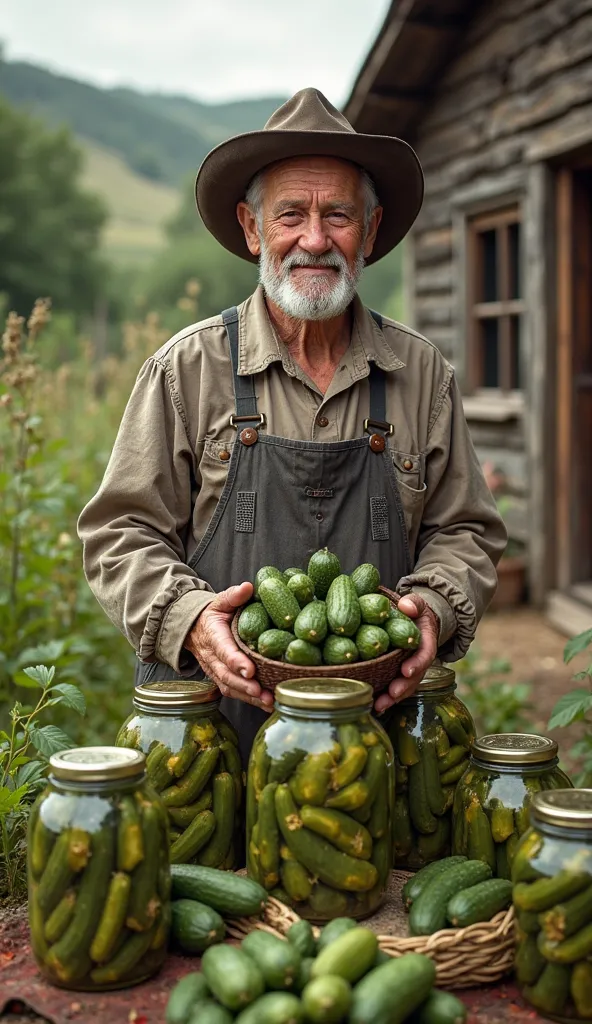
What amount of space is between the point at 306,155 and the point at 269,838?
183 cm

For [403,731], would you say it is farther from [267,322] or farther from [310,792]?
[267,322]

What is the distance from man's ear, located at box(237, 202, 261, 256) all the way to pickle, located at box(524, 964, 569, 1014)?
83.2 inches

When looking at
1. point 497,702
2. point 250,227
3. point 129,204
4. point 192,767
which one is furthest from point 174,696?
point 129,204

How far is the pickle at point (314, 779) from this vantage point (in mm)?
1938

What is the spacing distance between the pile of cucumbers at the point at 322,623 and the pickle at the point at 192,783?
9.9 inches

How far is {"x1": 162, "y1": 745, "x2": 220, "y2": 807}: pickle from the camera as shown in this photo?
2215mm

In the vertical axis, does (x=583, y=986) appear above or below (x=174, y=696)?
below

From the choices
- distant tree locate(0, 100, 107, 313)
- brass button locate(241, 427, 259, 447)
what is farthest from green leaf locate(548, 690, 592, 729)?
distant tree locate(0, 100, 107, 313)

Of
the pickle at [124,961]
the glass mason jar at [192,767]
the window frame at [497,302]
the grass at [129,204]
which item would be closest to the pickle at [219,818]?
the glass mason jar at [192,767]

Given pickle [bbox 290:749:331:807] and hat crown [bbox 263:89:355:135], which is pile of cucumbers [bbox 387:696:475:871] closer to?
pickle [bbox 290:749:331:807]

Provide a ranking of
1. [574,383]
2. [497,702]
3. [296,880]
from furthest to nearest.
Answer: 1. [574,383]
2. [497,702]
3. [296,880]

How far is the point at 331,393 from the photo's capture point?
2.92m

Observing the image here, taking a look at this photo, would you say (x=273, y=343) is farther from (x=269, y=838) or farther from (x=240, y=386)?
(x=269, y=838)

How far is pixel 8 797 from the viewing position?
2459mm
